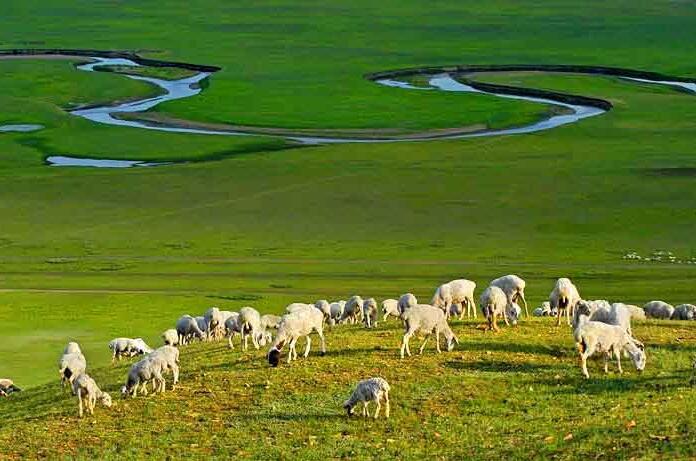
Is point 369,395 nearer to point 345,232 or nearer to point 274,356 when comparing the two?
point 274,356

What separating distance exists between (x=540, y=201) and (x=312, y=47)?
8101cm

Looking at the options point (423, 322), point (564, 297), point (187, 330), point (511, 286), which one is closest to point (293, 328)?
point (423, 322)

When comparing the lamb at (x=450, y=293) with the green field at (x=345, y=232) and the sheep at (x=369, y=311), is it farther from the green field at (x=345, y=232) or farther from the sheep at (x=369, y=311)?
the sheep at (x=369, y=311)

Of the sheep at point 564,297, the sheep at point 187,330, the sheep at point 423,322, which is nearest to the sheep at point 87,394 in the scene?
the sheep at point 423,322

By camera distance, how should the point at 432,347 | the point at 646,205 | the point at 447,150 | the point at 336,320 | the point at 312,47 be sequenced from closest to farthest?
the point at 432,347 → the point at 336,320 → the point at 646,205 → the point at 447,150 → the point at 312,47

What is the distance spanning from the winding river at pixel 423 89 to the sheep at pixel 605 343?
197 feet

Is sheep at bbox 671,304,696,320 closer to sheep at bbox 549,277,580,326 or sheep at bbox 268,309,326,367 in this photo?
sheep at bbox 549,277,580,326

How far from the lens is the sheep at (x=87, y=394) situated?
21.7 meters

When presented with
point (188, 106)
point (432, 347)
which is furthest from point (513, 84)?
point (432, 347)

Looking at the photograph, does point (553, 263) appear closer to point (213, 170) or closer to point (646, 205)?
point (646, 205)

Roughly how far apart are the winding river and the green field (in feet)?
7.29

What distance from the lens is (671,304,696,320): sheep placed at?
31578 mm

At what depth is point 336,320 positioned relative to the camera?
3291 centimetres

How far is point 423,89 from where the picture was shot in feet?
375
